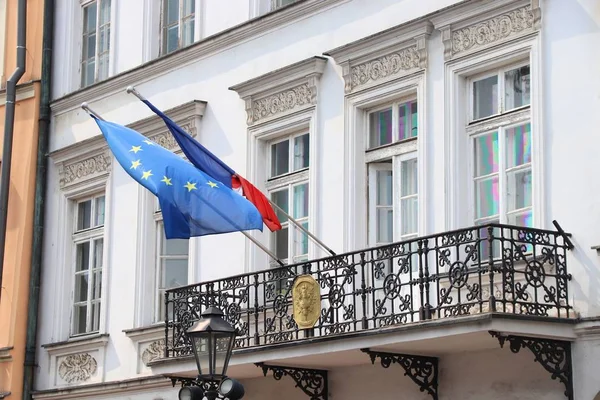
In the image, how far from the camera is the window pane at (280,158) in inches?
691

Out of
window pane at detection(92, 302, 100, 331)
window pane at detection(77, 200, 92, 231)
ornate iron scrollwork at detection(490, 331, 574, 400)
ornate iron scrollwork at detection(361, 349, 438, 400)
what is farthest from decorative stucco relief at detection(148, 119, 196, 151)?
ornate iron scrollwork at detection(490, 331, 574, 400)

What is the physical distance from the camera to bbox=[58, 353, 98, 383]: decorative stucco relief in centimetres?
1979

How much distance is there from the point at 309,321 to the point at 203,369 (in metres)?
2.46

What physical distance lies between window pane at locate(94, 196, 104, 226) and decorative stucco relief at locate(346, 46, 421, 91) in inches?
211

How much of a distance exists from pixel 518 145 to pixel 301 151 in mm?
3487

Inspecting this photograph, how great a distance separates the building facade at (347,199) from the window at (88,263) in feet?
0.10

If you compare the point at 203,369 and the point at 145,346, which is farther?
the point at 145,346

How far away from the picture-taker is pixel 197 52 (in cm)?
1898

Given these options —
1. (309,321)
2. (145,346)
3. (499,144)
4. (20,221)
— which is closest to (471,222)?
(499,144)

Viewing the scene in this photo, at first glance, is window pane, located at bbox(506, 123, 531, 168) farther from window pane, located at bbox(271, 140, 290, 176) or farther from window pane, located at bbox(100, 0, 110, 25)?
window pane, located at bbox(100, 0, 110, 25)

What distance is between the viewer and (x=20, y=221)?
21.0 meters

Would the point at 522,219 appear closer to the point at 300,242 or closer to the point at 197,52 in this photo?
the point at 300,242

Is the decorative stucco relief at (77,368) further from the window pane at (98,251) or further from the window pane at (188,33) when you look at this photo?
the window pane at (188,33)

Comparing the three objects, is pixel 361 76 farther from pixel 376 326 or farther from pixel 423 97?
pixel 376 326
